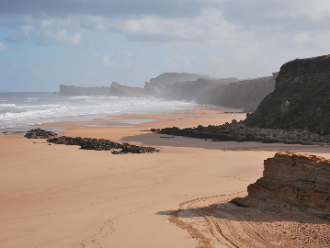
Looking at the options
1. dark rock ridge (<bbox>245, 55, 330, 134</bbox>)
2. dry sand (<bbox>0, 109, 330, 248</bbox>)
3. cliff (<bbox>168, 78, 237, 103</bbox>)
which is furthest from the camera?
cliff (<bbox>168, 78, 237, 103</bbox>)

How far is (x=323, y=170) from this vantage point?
7.52 meters

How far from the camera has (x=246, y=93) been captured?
3054 inches

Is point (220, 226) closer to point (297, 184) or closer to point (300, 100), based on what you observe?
point (297, 184)

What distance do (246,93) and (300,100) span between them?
49524mm

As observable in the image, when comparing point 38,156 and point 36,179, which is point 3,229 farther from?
point 38,156

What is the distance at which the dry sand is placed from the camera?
22.5ft

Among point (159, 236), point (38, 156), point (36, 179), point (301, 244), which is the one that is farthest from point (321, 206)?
point (38, 156)

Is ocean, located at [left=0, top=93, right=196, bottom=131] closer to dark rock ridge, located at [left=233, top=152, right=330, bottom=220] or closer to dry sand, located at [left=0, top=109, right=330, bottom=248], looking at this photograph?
dry sand, located at [left=0, top=109, right=330, bottom=248]

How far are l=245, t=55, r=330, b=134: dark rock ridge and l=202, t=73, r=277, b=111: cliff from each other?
35.8 m

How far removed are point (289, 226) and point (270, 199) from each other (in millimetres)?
1193

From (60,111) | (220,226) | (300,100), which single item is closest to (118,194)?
(220,226)

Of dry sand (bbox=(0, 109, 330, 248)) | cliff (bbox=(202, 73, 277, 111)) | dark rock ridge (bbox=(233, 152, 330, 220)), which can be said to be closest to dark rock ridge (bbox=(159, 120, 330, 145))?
dry sand (bbox=(0, 109, 330, 248))

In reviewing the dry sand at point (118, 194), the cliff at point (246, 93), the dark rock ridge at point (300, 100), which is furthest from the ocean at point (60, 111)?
the dry sand at point (118, 194)

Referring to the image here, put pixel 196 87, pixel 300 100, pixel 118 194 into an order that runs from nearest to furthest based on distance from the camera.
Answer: pixel 118 194 → pixel 300 100 → pixel 196 87
